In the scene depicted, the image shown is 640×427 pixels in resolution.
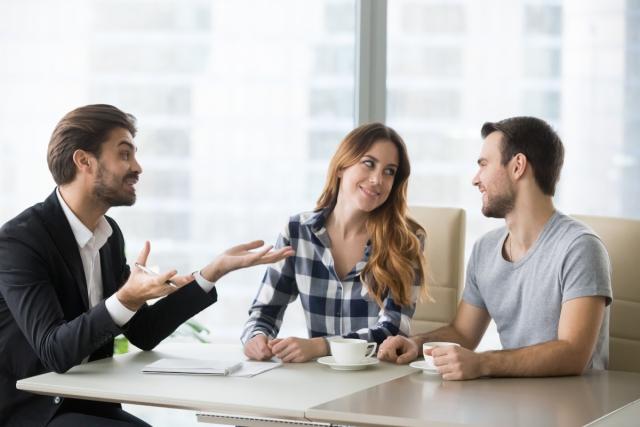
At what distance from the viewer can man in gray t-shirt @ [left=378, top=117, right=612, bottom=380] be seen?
95.6 inches

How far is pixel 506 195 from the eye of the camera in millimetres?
2834

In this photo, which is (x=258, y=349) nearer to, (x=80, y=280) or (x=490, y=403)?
(x=80, y=280)

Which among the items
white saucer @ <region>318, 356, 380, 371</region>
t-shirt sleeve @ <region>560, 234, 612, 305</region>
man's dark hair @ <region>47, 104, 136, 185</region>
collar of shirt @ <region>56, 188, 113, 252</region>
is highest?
man's dark hair @ <region>47, 104, 136, 185</region>

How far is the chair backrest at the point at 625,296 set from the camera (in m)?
2.90

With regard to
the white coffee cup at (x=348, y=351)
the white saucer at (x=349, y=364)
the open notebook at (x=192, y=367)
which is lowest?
the white saucer at (x=349, y=364)

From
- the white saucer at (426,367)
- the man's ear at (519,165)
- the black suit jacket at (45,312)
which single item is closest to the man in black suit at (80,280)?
the black suit jacket at (45,312)

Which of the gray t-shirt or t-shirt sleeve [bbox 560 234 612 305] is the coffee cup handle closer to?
the gray t-shirt

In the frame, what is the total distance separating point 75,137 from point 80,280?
0.41m

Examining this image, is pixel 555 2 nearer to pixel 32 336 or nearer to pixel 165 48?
pixel 165 48

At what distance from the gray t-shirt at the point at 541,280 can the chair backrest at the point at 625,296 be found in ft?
0.62

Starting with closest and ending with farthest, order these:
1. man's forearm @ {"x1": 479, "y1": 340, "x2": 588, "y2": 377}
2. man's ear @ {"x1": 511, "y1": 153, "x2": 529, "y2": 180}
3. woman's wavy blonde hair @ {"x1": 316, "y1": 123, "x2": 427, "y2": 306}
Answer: man's forearm @ {"x1": 479, "y1": 340, "x2": 588, "y2": 377} < man's ear @ {"x1": 511, "y1": 153, "x2": 529, "y2": 180} < woman's wavy blonde hair @ {"x1": 316, "y1": 123, "x2": 427, "y2": 306}

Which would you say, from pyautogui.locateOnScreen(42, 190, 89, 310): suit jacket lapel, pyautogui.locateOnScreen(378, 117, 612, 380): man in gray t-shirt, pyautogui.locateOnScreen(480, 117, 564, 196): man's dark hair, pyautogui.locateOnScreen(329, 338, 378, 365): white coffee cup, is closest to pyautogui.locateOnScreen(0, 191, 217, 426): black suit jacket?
pyautogui.locateOnScreen(42, 190, 89, 310): suit jacket lapel

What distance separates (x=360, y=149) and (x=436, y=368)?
92 cm

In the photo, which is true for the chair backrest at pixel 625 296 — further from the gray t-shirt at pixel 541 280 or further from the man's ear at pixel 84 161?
the man's ear at pixel 84 161
